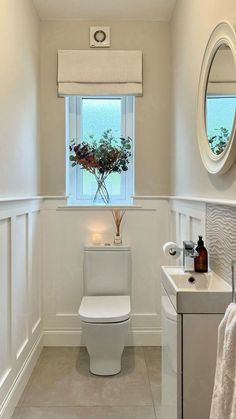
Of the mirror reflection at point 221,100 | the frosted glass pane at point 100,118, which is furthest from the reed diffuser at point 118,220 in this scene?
the mirror reflection at point 221,100

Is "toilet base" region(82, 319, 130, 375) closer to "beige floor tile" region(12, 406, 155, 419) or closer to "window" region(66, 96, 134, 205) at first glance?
"beige floor tile" region(12, 406, 155, 419)

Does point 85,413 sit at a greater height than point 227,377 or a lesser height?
lesser

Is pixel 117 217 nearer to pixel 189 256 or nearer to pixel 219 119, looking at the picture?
pixel 189 256

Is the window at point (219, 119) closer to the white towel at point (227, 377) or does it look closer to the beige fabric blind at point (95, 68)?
the white towel at point (227, 377)

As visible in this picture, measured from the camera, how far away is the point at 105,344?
2.42 meters

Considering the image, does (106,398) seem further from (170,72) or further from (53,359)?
(170,72)

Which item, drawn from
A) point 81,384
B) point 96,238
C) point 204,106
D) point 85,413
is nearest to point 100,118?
point 96,238

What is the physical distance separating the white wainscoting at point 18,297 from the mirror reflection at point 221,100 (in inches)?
44.3

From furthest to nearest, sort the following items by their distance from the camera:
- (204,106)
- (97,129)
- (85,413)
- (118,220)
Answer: (97,129), (118,220), (85,413), (204,106)

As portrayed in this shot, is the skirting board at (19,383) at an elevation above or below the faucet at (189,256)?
below

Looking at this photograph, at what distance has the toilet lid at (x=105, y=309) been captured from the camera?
235cm

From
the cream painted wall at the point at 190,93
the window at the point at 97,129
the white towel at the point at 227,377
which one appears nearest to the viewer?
the white towel at the point at 227,377

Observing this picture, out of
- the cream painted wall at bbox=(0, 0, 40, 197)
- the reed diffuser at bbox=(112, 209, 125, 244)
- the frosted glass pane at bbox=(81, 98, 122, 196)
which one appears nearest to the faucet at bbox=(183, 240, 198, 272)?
the cream painted wall at bbox=(0, 0, 40, 197)

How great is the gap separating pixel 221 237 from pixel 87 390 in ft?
4.54
